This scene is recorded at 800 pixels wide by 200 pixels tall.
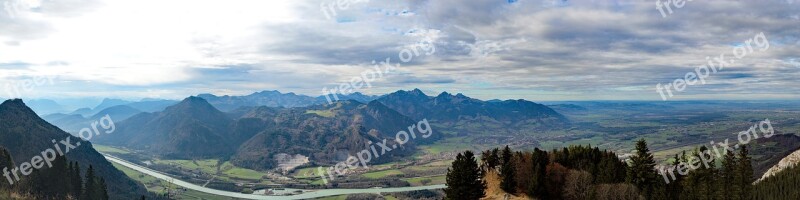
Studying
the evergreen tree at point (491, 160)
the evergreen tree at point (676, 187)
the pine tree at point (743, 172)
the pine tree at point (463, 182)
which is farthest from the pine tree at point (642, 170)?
the pine tree at point (463, 182)

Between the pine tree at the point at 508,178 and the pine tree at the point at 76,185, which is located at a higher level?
the pine tree at the point at 508,178

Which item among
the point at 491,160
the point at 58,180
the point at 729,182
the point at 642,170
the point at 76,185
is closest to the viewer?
the point at 642,170

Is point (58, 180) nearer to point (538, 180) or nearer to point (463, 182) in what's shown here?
point (463, 182)

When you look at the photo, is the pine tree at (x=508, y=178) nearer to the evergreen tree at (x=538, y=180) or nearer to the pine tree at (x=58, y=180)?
the evergreen tree at (x=538, y=180)

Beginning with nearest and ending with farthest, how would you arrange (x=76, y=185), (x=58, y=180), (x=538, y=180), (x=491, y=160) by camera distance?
(x=538, y=180), (x=491, y=160), (x=58, y=180), (x=76, y=185)

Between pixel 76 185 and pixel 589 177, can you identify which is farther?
pixel 76 185

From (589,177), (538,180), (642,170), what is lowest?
(538,180)

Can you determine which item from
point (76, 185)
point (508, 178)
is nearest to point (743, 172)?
point (508, 178)

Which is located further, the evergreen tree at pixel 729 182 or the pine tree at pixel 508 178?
the evergreen tree at pixel 729 182

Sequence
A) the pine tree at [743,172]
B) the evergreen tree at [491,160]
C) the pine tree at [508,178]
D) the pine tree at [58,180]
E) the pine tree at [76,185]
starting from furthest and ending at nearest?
the pine tree at [76,185], the pine tree at [58,180], the pine tree at [743,172], the evergreen tree at [491,160], the pine tree at [508,178]
